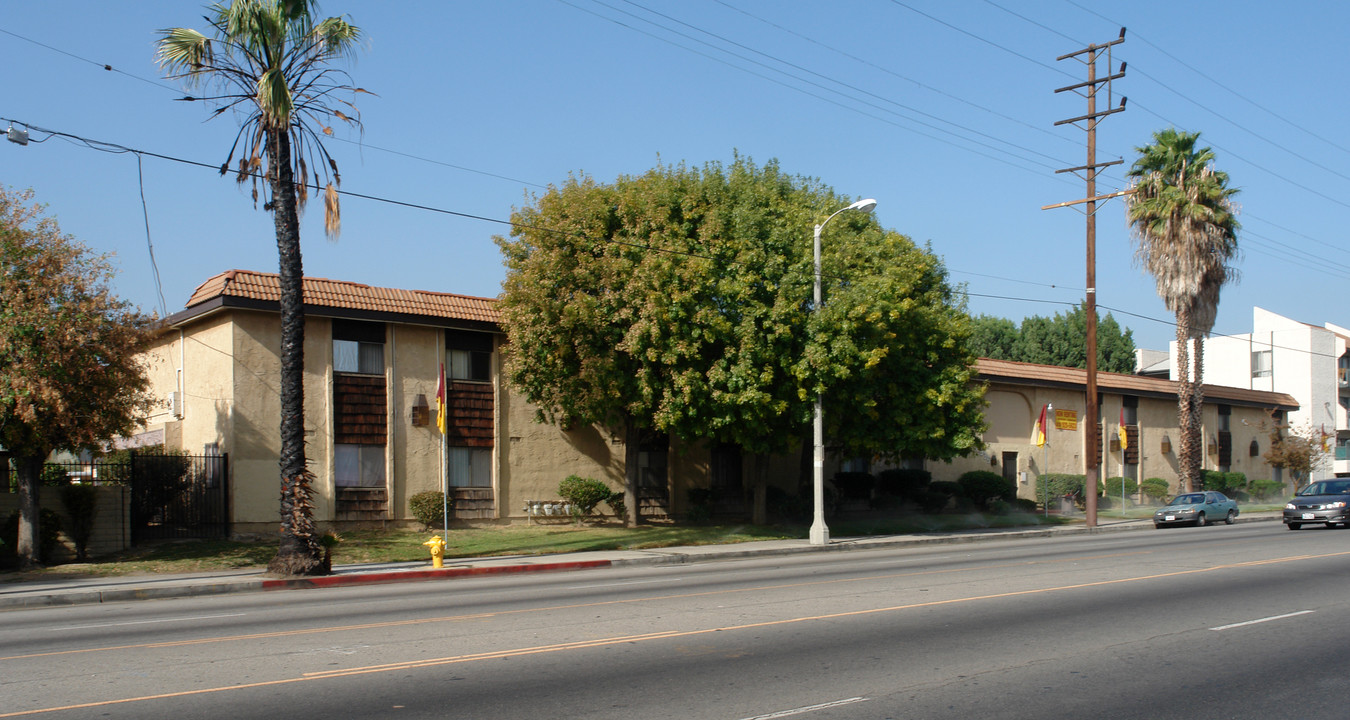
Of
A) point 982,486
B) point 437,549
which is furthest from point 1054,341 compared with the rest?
point 437,549

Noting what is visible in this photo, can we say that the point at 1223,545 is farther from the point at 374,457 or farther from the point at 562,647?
the point at 374,457

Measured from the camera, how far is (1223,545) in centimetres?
2333

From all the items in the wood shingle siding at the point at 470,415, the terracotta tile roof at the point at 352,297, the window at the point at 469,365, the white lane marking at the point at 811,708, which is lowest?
the white lane marking at the point at 811,708

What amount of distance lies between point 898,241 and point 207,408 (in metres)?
19.4

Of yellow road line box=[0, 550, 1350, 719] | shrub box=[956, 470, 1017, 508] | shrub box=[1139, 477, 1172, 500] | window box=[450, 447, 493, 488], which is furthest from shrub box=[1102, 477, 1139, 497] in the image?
yellow road line box=[0, 550, 1350, 719]

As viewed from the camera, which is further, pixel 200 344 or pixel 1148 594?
pixel 200 344

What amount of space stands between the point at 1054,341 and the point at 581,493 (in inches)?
2217

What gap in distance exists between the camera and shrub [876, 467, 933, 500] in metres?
38.1

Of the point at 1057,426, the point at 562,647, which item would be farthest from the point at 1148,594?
the point at 1057,426

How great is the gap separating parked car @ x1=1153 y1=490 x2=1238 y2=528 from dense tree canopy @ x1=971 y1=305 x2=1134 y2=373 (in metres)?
40.3

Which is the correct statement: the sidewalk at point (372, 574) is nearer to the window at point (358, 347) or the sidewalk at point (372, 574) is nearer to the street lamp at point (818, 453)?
the street lamp at point (818, 453)

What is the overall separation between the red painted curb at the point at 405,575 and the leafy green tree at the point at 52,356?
5.28 metres

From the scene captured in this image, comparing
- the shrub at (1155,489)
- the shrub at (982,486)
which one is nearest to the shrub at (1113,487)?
the shrub at (1155,489)

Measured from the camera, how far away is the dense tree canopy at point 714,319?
2550cm
